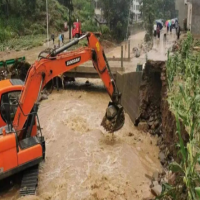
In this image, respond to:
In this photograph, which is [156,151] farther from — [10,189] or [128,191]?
[10,189]

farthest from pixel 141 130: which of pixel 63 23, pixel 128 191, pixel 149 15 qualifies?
pixel 63 23

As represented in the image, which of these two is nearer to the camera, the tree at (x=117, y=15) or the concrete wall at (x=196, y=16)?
the concrete wall at (x=196, y=16)

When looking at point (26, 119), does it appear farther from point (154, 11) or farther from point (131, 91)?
point (154, 11)

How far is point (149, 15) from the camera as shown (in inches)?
1398

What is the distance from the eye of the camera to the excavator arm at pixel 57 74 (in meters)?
7.98

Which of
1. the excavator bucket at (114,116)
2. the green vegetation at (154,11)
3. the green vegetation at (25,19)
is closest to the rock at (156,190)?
the excavator bucket at (114,116)

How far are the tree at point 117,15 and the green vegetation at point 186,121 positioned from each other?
26749 millimetres

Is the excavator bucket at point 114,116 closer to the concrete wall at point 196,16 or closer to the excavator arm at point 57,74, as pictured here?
the excavator arm at point 57,74

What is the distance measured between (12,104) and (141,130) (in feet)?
18.7

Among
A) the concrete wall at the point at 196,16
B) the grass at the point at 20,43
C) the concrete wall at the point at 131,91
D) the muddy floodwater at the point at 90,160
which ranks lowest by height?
the muddy floodwater at the point at 90,160

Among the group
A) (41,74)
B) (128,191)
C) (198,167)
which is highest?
(41,74)

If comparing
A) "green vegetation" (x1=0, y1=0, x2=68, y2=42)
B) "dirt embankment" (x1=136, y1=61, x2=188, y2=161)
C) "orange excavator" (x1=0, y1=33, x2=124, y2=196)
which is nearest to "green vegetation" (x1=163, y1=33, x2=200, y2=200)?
"dirt embankment" (x1=136, y1=61, x2=188, y2=161)

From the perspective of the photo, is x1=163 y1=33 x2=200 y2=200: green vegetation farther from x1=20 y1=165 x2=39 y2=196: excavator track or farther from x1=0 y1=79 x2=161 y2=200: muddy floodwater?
x1=20 y1=165 x2=39 y2=196: excavator track

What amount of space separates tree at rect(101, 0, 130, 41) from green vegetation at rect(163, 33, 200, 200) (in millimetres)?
26749
